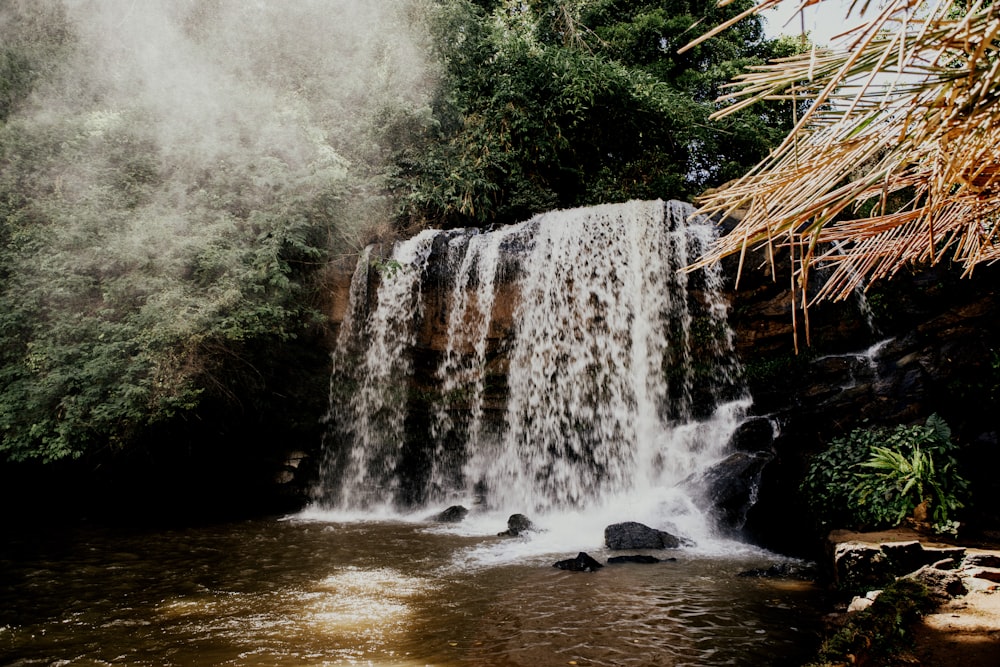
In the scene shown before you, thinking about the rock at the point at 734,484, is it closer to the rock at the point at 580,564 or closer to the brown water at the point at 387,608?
the brown water at the point at 387,608

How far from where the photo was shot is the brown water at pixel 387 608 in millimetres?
3895

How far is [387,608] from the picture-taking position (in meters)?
4.79

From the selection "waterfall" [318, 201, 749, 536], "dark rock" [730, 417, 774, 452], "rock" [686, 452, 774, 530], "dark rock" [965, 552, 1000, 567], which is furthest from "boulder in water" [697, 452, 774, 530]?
"dark rock" [965, 552, 1000, 567]

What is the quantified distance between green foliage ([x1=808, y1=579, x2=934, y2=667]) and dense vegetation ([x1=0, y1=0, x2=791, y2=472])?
807 centimetres

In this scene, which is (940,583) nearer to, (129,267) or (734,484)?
(734,484)

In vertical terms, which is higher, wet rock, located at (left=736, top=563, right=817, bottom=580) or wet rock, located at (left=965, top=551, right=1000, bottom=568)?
wet rock, located at (left=965, top=551, right=1000, bottom=568)

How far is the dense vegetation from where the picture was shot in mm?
8594

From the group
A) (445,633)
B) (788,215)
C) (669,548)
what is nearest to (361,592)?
(445,633)

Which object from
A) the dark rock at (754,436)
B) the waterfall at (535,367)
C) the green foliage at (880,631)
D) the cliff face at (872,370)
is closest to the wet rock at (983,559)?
the green foliage at (880,631)

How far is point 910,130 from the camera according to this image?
66.7 inches

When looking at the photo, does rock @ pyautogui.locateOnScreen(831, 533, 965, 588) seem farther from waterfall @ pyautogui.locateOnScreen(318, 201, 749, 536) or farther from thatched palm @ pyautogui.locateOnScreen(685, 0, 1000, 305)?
waterfall @ pyautogui.locateOnScreen(318, 201, 749, 536)

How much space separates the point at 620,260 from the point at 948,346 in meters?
5.04

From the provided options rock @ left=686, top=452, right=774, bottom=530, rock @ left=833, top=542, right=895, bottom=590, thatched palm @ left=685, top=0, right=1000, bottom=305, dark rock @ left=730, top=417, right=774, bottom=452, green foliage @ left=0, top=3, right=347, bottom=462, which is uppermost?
green foliage @ left=0, top=3, right=347, bottom=462

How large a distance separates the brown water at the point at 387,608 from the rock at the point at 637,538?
57 cm
